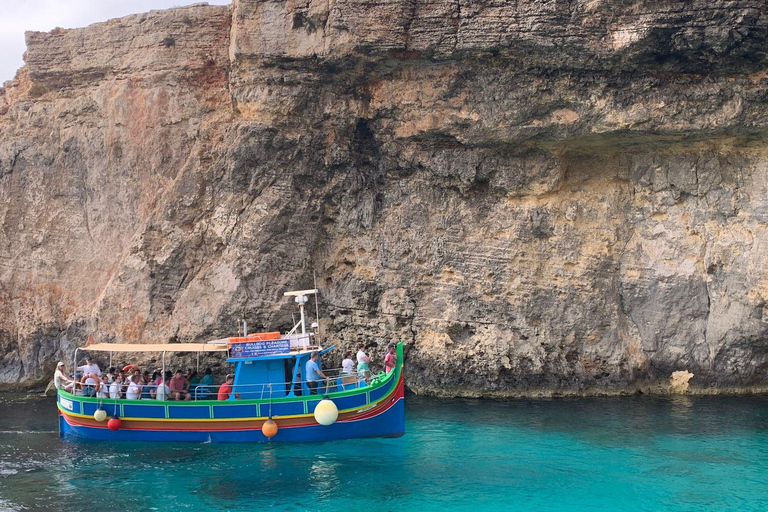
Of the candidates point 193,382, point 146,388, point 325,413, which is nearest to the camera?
point 325,413

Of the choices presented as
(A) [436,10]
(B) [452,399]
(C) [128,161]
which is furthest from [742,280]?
(C) [128,161]

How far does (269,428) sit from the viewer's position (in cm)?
1584

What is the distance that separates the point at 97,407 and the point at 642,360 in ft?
44.5

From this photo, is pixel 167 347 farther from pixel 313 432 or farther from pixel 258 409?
pixel 313 432

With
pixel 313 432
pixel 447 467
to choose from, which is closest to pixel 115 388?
pixel 313 432

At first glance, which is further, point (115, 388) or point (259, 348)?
point (259, 348)

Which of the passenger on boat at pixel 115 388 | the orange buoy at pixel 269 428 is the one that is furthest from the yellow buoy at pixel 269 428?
the passenger on boat at pixel 115 388

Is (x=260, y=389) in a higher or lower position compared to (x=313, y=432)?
higher

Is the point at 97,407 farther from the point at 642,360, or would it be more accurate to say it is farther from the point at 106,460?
the point at 642,360

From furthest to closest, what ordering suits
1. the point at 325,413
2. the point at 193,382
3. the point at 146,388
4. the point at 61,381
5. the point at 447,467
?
the point at 193,382 → the point at 146,388 → the point at 61,381 → the point at 325,413 → the point at 447,467

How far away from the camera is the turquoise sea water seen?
12.7m

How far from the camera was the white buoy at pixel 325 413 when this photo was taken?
51.4 feet

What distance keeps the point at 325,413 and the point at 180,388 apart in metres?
3.61

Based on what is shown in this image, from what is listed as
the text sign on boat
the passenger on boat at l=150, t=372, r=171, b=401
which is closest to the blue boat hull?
the passenger on boat at l=150, t=372, r=171, b=401
